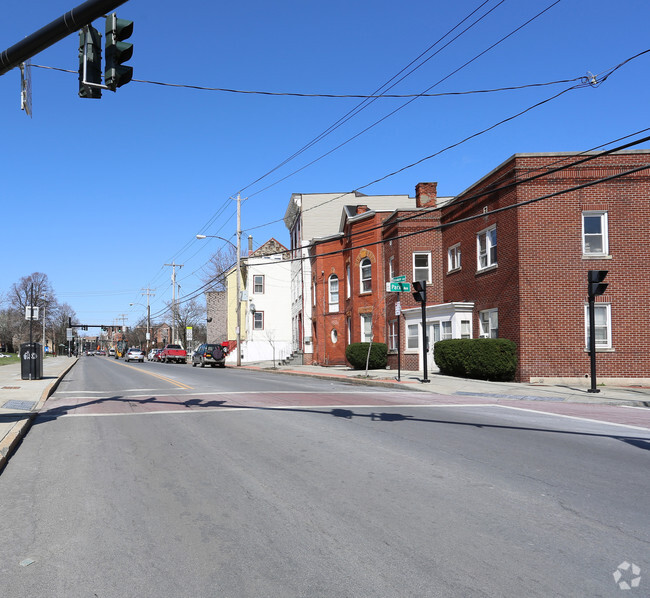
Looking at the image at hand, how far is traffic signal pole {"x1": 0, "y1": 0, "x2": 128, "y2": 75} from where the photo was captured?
7191 mm

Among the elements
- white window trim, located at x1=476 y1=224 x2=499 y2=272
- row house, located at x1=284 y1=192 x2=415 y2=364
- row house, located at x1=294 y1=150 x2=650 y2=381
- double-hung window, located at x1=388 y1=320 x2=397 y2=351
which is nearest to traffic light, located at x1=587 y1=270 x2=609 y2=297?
row house, located at x1=294 y1=150 x2=650 y2=381

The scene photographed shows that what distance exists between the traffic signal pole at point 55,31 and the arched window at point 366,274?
2546 centimetres

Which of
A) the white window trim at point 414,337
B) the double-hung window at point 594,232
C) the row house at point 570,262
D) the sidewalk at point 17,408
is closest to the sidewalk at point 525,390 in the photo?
the row house at point 570,262

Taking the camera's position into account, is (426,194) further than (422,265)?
Yes

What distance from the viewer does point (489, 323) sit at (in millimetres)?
23656

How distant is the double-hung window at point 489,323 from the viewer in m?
22.9

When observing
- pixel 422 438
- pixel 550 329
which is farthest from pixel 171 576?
pixel 550 329

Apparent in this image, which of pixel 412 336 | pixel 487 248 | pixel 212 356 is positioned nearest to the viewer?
pixel 487 248

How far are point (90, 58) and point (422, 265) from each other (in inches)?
876

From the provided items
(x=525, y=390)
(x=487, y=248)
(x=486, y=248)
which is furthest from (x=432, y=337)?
(x=525, y=390)

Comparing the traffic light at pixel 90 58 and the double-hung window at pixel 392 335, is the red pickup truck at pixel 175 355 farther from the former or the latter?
the traffic light at pixel 90 58

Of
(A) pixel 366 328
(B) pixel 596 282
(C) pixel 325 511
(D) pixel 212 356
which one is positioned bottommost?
(D) pixel 212 356

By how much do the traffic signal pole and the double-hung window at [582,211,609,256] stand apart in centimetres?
1801

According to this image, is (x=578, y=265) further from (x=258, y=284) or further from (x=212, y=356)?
(x=258, y=284)
